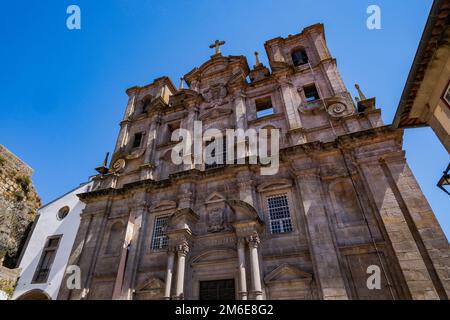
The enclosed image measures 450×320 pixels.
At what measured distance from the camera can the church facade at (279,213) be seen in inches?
374

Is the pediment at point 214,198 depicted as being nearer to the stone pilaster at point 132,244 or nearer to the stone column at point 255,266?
the stone column at point 255,266

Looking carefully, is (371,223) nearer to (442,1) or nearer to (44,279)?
(442,1)

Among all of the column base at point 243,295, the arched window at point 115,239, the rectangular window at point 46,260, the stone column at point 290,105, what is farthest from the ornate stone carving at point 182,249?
the rectangular window at point 46,260

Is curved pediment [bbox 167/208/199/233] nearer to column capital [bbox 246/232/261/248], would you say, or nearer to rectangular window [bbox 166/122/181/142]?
column capital [bbox 246/232/261/248]

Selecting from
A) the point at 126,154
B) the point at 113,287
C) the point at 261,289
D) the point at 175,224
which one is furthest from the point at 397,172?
the point at 126,154

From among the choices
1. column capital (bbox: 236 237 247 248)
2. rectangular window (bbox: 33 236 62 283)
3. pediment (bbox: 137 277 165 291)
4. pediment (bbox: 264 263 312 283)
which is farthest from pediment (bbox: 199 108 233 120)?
rectangular window (bbox: 33 236 62 283)

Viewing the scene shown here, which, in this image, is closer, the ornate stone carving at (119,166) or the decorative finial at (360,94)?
the decorative finial at (360,94)

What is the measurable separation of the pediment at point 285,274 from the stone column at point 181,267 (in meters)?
3.63

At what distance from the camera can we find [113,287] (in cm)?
1262

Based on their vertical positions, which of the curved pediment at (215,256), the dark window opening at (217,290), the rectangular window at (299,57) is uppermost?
the rectangular window at (299,57)

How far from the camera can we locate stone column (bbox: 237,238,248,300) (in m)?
9.73

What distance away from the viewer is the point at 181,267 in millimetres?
11188

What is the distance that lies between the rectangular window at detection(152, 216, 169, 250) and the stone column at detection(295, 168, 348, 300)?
290 inches
